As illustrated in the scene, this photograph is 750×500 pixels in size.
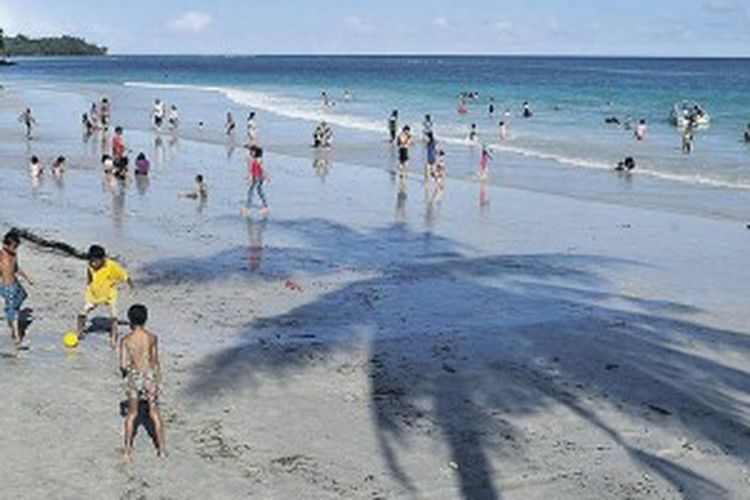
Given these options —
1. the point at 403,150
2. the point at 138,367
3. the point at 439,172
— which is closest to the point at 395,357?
the point at 138,367

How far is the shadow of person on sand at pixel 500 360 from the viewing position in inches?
485

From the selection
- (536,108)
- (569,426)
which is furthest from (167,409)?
(536,108)

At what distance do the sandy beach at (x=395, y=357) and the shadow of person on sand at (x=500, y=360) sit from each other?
0.05 meters

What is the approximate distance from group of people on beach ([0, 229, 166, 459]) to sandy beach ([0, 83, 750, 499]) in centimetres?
33

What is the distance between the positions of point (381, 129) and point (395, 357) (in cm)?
4596

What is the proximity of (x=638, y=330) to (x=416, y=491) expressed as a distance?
7483mm

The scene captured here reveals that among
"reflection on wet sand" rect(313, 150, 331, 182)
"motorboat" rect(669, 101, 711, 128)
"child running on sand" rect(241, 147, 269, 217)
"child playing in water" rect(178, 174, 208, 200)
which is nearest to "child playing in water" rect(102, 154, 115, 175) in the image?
"child playing in water" rect(178, 174, 208, 200)

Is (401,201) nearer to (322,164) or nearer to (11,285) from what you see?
(322,164)

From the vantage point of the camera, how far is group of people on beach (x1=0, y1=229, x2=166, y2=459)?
1107 centimetres

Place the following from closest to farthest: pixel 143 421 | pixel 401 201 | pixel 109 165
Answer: pixel 143 421
pixel 401 201
pixel 109 165

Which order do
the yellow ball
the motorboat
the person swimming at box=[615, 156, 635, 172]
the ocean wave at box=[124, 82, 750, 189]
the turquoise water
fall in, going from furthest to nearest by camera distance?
the motorboat, the person swimming at box=[615, 156, 635, 172], the ocean wave at box=[124, 82, 750, 189], the turquoise water, the yellow ball

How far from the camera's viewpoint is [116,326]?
1532cm

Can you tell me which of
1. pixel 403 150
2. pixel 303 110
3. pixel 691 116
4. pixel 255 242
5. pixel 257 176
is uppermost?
pixel 691 116

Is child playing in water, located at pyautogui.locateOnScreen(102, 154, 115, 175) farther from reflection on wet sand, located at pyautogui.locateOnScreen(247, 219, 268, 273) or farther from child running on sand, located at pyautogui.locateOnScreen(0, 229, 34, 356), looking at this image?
child running on sand, located at pyautogui.locateOnScreen(0, 229, 34, 356)
